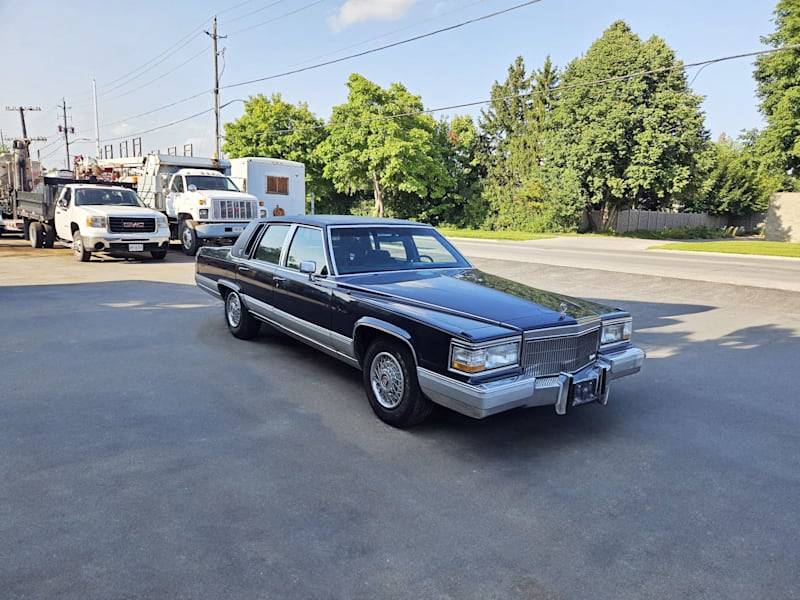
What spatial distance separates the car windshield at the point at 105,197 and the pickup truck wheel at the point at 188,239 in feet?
4.80

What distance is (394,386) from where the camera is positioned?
177 inches

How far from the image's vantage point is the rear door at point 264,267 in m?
6.28

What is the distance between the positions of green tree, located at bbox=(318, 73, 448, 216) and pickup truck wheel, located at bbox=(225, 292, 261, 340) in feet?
111

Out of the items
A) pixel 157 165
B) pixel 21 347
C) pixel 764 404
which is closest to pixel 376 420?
pixel 764 404

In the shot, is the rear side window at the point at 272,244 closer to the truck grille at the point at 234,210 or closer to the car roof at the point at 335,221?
the car roof at the point at 335,221

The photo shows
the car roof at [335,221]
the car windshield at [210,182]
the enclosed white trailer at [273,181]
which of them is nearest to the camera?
the car roof at [335,221]

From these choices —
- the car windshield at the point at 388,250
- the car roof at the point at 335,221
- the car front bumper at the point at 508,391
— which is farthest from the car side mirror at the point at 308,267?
the car front bumper at the point at 508,391

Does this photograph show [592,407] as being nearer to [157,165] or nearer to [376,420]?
[376,420]

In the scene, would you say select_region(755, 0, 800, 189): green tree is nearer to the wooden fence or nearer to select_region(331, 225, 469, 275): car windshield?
the wooden fence

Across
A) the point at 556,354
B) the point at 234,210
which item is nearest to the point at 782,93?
the point at 234,210

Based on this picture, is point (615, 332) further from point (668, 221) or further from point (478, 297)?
point (668, 221)

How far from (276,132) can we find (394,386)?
44.2m

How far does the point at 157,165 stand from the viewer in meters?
18.5

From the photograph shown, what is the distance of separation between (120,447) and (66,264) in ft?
40.8
